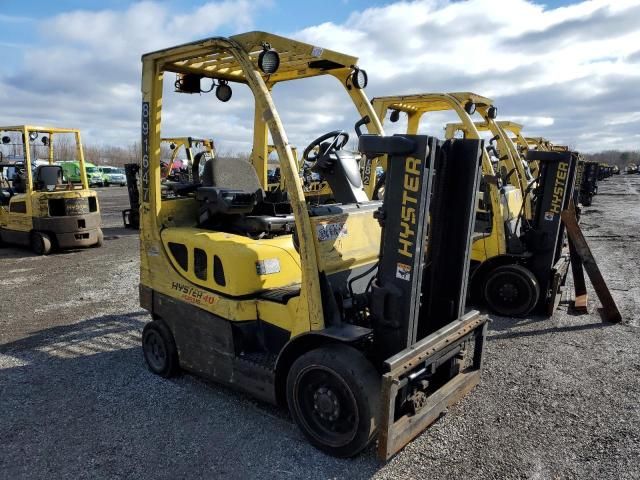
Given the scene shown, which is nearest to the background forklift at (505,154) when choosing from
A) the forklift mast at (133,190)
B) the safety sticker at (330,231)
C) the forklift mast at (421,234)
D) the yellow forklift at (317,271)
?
the yellow forklift at (317,271)

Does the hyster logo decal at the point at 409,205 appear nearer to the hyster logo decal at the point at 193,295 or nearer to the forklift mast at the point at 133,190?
the hyster logo decal at the point at 193,295

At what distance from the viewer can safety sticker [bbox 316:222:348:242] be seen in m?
3.51

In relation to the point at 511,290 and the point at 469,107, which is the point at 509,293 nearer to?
the point at 511,290

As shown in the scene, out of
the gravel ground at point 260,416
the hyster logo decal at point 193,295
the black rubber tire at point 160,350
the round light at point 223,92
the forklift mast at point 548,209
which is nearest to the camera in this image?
the gravel ground at point 260,416

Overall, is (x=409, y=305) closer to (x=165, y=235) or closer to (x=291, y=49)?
(x=291, y=49)

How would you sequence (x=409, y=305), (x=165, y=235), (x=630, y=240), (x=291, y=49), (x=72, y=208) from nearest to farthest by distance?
(x=409, y=305), (x=291, y=49), (x=165, y=235), (x=72, y=208), (x=630, y=240)

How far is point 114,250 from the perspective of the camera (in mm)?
12094

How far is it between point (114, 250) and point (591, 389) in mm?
10617

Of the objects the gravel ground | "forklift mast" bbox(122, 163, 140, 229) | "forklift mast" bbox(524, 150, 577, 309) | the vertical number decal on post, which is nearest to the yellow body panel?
the vertical number decal on post

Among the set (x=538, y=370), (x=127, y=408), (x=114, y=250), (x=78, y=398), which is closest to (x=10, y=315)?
(x=78, y=398)

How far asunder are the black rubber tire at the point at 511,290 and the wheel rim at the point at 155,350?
4.54 m

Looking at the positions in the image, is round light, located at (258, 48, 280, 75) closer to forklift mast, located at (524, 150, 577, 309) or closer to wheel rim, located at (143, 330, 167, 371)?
wheel rim, located at (143, 330, 167, 371)

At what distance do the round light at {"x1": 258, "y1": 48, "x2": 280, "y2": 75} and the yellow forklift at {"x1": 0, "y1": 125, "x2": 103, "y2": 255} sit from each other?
9.33 meters

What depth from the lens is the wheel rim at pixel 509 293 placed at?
6.87 m
